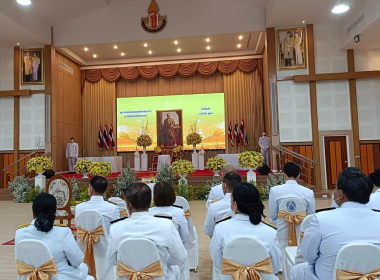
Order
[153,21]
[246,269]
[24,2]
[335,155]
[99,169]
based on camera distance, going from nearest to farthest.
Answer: [246,269], [99,169], [24,2], [335,155], [153,21]

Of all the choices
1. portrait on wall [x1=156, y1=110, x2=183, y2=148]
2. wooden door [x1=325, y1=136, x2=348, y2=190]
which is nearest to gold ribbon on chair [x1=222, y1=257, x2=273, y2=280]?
wooden door [x1=325, y1=136, x2=348, y2=190]

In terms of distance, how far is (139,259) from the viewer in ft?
6.00

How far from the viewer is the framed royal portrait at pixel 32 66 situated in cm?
1177

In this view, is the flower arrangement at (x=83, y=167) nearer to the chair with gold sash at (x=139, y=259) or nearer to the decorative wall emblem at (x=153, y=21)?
the decorative wall emblem at (x=153, y=21)

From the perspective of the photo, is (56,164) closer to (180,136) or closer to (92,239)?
(180,136)

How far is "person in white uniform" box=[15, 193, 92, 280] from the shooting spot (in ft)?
6.51

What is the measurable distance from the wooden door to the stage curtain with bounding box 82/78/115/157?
9.56m

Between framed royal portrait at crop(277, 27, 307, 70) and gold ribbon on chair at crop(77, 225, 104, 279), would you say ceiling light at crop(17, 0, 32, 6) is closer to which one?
framed royal portrait at crop(277, 27, 307, 70)

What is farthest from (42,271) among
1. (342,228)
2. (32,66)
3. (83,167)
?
(32,66)

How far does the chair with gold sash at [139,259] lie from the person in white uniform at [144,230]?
10cm

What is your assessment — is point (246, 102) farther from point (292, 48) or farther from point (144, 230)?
point (144, 230)

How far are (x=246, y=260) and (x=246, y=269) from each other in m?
0.05

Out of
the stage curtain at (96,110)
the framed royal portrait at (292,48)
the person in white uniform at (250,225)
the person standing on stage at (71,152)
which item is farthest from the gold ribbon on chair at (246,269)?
the stage curtain at (96,110)

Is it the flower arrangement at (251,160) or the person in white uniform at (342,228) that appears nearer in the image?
the person in white uniform at (342,228)
